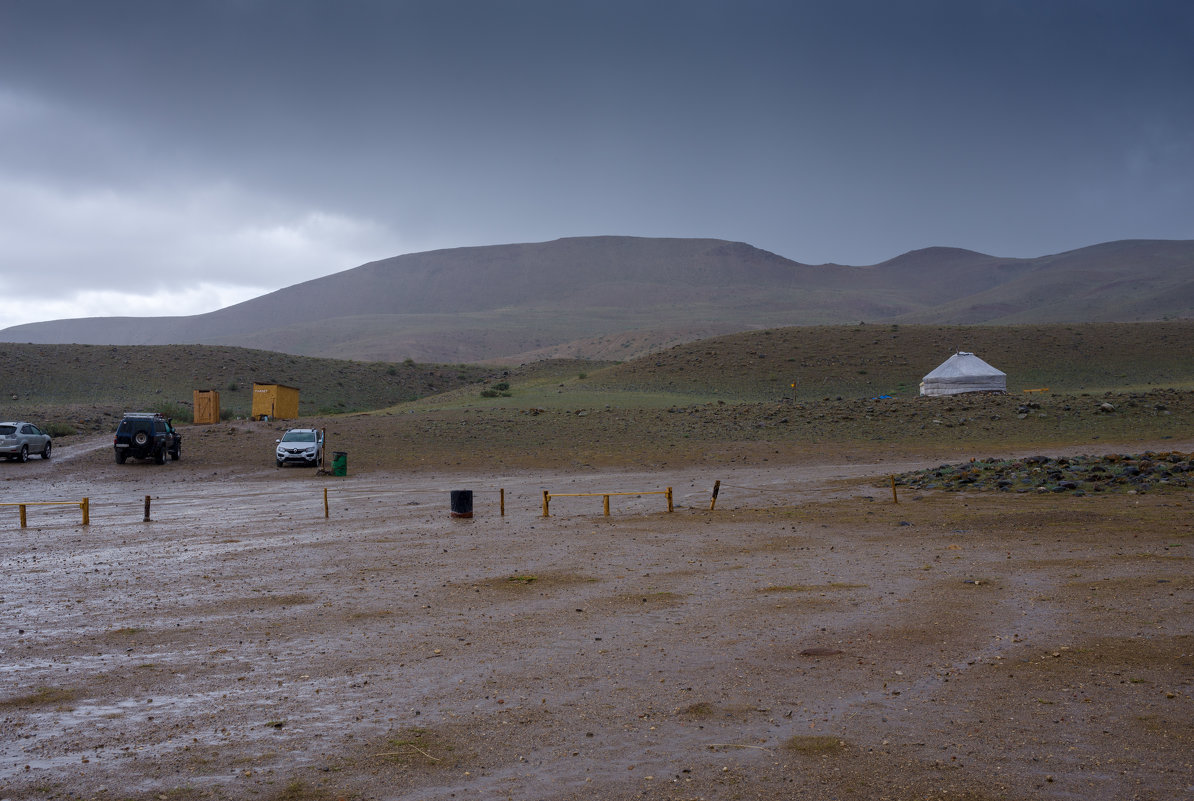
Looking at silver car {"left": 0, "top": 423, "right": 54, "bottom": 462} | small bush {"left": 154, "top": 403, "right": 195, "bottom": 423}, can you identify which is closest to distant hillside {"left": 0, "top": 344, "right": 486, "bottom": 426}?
small bush {"left": 154, "top": 403, "right": 195, "bottom": 423}

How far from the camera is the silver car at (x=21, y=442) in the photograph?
33.8 meters

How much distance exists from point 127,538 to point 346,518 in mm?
4218

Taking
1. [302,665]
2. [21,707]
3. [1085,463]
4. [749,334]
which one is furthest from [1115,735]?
[749,334]

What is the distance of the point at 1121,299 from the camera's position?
142875 mm

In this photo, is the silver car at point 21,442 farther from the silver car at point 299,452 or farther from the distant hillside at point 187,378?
the distant hillside at point 187,378

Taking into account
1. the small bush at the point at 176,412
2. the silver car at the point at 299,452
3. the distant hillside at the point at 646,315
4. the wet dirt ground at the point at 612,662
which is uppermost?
the distant hillside at the point at 646,315

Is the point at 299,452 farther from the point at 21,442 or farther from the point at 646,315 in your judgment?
the point at 646,315

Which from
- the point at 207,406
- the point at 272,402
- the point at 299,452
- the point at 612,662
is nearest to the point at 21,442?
the point at 299,452

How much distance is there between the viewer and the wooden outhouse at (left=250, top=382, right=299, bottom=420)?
45.2 meters

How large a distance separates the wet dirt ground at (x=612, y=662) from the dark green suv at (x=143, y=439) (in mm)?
16300

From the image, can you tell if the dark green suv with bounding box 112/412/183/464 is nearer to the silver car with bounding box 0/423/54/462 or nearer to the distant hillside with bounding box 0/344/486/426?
the silver car with bounding box 0/423/54/462

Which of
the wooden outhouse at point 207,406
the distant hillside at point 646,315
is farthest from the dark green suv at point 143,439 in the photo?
the distant hillside at point 646,315

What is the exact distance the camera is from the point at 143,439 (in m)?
32.3

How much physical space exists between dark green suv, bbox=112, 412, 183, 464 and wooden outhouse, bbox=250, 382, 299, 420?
11.7m
